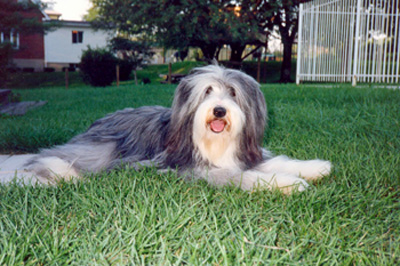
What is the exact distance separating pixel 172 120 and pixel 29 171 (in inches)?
52.8

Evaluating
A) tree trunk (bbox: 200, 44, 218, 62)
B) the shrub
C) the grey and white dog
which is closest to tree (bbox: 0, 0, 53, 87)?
the shrub

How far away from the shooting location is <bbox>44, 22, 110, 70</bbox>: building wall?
117ft

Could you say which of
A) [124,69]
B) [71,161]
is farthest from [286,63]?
[71,161]

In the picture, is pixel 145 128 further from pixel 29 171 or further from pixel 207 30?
pixel 207 30

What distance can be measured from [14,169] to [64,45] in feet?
116

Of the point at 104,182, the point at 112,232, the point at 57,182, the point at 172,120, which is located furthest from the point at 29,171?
the point at 112,232

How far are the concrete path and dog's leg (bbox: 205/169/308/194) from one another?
141 cm

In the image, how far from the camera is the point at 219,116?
281cm

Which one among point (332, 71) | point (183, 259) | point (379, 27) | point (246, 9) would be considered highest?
point (246, 9)

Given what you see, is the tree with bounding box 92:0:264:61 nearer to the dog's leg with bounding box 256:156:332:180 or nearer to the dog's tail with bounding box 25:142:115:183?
the dog's tail with bounding box 25:142:115:183

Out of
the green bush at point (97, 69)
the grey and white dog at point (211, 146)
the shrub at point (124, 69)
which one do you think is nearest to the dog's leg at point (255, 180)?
the grey and white dog at point (211, 146)

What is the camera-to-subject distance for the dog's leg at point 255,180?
2.73 m

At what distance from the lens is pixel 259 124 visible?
10.3 ft

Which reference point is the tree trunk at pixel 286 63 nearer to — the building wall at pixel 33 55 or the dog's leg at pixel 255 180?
the dog's leg at pixel 255 180
